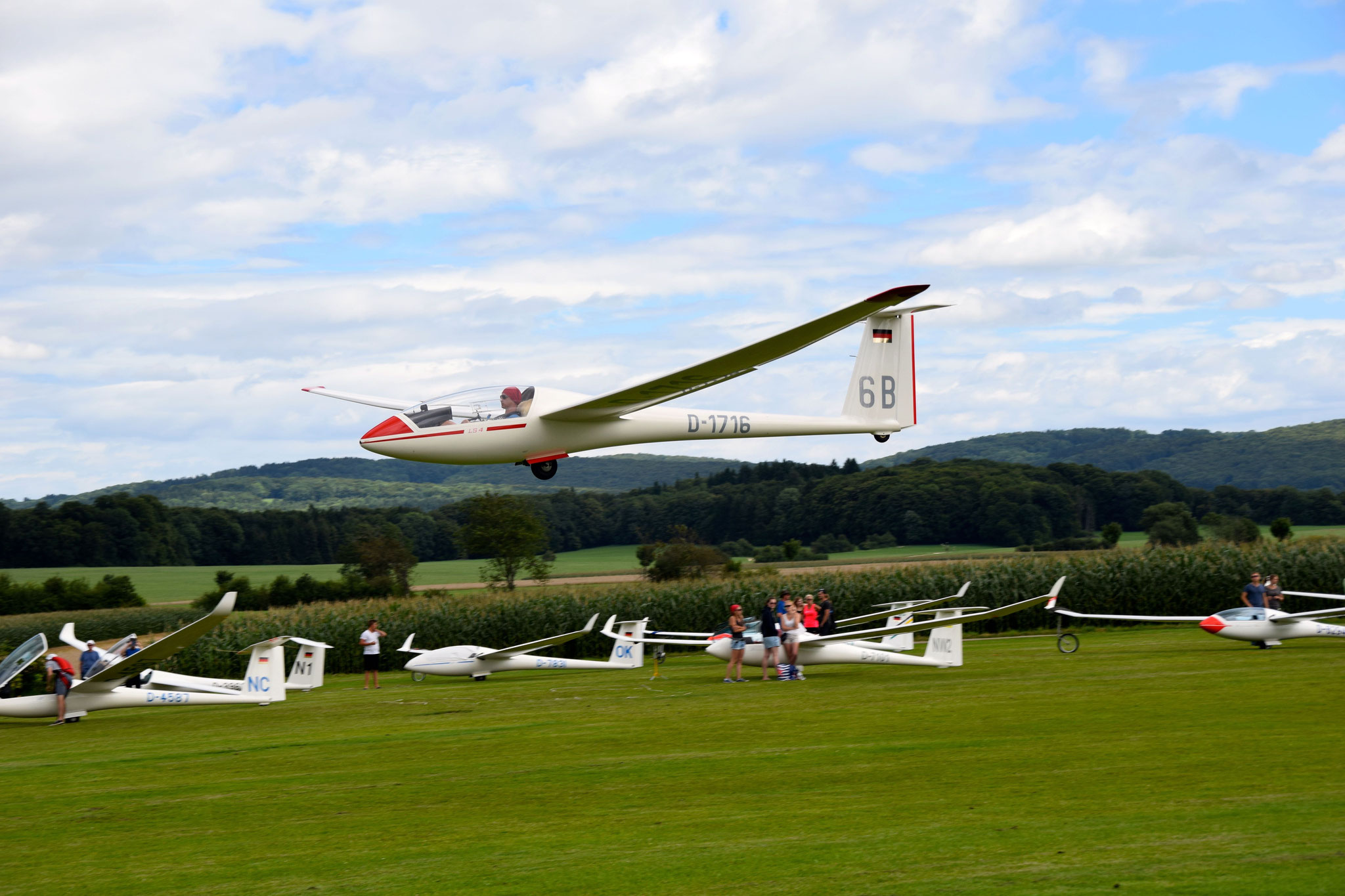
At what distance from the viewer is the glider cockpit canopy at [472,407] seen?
9484 mm

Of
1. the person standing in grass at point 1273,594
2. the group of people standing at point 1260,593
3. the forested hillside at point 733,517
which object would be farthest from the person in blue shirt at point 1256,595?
the forested hillside at point 733,517

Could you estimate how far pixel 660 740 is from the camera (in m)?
12.3

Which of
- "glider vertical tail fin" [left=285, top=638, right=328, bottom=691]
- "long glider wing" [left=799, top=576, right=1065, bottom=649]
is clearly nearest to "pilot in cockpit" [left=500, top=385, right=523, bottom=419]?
"long glider wing" [left=799, top=576, right=1065, bottom=649]

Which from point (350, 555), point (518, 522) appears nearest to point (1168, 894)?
point (518, 522)

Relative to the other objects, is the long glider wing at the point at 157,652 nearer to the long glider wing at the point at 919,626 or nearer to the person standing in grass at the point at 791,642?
the person standing in grass at the point at 791,642

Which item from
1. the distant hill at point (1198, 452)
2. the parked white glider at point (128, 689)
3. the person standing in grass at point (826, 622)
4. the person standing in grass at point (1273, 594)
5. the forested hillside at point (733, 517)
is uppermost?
the distant hill at point (1198, 452)

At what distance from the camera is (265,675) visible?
18812 mm

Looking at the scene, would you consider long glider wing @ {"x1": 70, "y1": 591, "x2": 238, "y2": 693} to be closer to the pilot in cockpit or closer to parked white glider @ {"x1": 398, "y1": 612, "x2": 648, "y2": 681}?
the pilot in cockpit

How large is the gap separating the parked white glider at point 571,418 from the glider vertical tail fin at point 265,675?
915 cm

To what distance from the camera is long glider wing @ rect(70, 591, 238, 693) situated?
12.9 meters

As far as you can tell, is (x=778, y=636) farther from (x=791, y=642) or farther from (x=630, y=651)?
(x=630, y=651)

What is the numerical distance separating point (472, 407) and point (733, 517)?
7488cm

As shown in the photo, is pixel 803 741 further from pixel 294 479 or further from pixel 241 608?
pixel 294 479

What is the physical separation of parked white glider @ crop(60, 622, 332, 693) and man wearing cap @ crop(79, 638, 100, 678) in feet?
0.17
